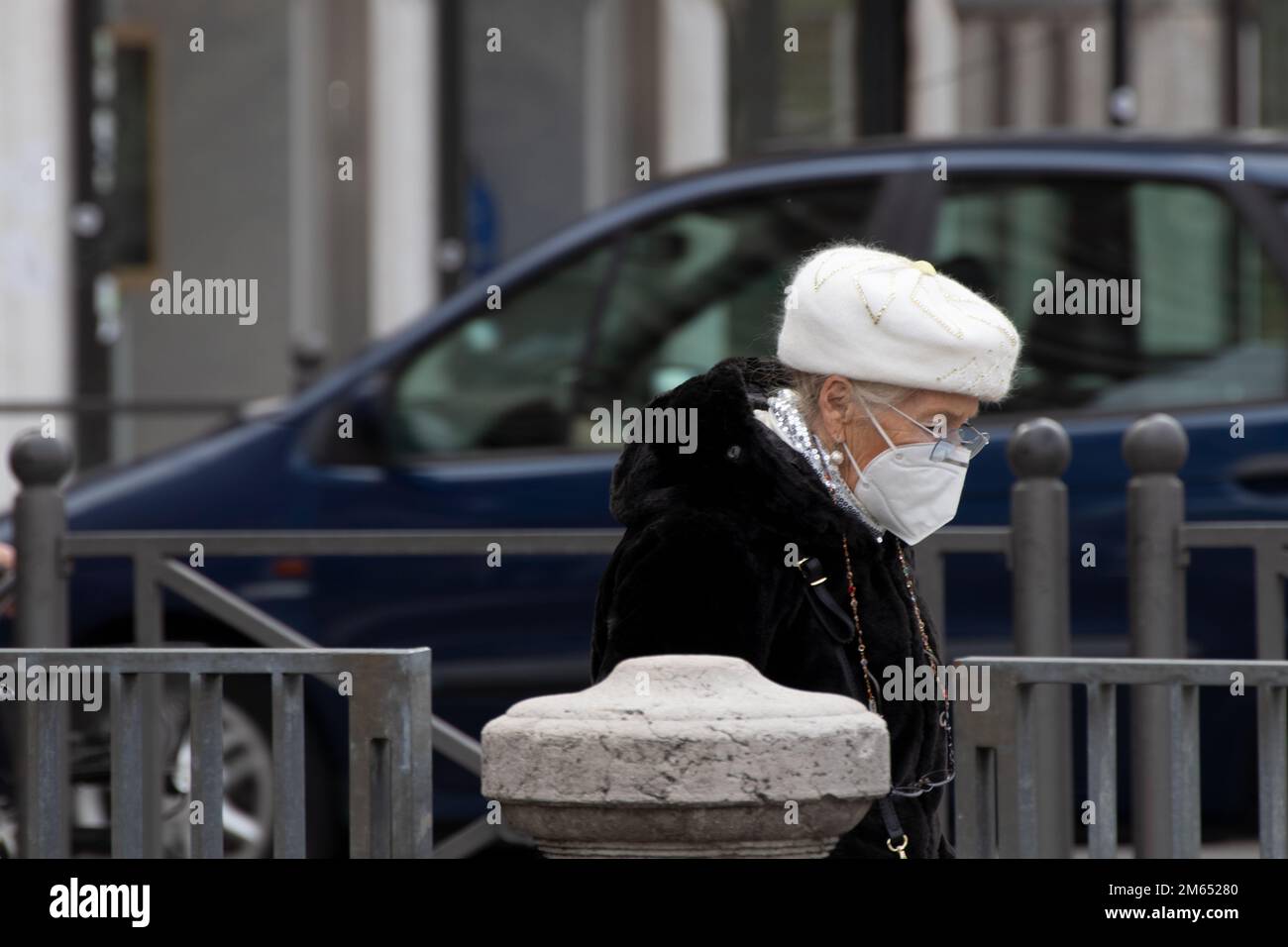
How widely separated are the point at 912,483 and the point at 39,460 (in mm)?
2568

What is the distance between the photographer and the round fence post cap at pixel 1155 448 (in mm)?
4918

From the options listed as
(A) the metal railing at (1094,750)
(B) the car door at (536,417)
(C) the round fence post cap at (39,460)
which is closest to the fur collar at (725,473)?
(A) the metal railing at (1094,750)

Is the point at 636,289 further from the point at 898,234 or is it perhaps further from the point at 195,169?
the point at 195,169

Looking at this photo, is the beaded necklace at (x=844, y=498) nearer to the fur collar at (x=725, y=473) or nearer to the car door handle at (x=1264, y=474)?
the fur collar at (x=725, y=473)

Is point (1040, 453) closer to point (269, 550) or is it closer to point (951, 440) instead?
point (269, 550)

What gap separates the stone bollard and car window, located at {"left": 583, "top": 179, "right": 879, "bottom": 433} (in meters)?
3.72

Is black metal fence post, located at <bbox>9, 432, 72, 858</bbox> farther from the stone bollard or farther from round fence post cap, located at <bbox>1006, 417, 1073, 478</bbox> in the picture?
the stone bollard

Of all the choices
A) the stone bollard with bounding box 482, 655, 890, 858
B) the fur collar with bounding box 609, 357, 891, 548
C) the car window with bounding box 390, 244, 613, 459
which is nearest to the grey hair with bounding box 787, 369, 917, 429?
the fur collar with bounding box 609, 357, 891, 548
